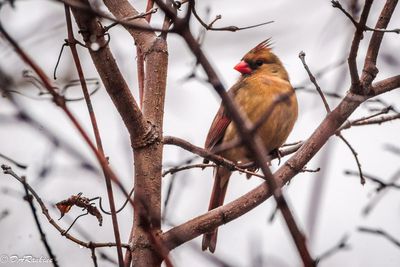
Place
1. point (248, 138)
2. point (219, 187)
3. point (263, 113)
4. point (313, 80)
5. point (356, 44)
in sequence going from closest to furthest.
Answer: point (248, 138) → point (356, 44) → point (313, 80) → point (263, 113) → point (219, 187)

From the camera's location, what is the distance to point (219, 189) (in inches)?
161

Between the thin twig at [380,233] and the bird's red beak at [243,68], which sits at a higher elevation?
the bird's red beak at [243,68]

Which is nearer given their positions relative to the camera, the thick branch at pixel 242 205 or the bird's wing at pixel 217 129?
the thick branch at pixel 242 205

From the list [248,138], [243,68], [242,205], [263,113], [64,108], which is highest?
[243,68]

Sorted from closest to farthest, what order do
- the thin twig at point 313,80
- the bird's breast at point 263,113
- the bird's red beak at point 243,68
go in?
the thin twig at point 313,80, the bird's breast at point 263,113, the bird's red beak at point 243,68

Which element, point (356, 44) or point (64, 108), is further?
point (356, 44)

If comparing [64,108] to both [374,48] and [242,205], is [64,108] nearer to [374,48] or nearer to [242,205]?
[242,205]

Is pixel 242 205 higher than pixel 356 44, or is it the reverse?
pixel 356 44

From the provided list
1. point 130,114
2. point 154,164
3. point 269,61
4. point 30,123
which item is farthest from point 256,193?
point 269,61

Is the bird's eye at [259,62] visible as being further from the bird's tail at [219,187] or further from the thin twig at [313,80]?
the thin twig at [313,80]

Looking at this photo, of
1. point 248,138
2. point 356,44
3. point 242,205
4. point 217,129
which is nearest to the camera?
point 248,138

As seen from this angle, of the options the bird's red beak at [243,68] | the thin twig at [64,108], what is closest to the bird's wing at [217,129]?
the bird's red beak at [243,68]

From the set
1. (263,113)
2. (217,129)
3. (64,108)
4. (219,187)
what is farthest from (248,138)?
(217,129)

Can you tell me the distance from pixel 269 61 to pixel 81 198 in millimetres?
2874
